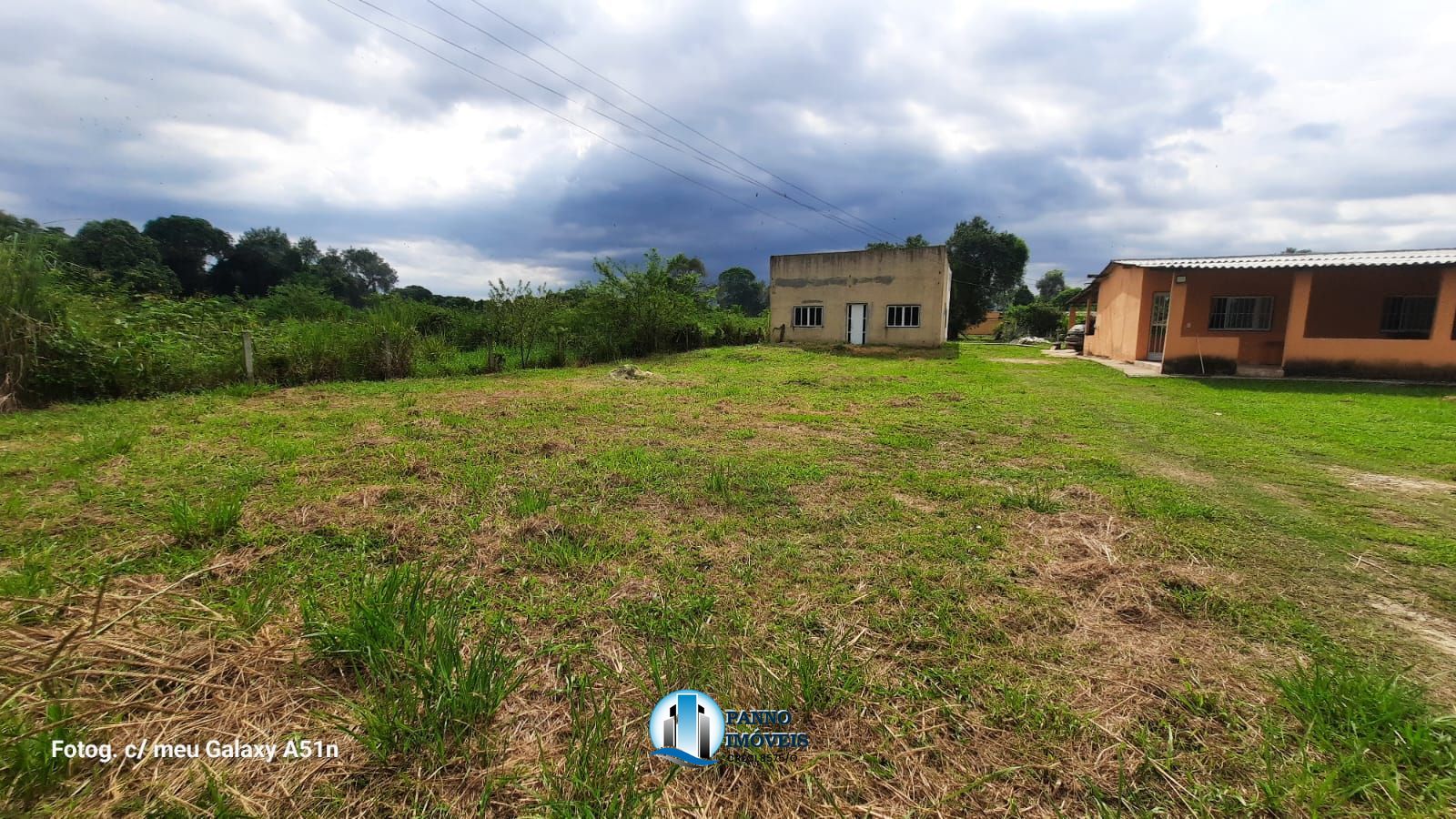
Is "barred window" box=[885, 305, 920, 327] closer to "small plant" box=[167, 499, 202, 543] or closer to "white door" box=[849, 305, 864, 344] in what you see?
"white door" box=[849, 305, 864, 344]

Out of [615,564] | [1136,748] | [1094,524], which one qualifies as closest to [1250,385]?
[1094,524]

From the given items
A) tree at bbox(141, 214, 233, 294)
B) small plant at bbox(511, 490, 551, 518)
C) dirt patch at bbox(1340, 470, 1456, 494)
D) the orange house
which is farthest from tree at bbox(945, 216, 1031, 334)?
tree at bbox(141, 214, 233, 294)

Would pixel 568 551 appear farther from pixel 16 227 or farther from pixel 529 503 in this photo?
pixel 16 227

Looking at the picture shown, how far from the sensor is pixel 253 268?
4291cm

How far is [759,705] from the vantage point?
5.91ft

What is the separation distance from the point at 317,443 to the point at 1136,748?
6.74 m

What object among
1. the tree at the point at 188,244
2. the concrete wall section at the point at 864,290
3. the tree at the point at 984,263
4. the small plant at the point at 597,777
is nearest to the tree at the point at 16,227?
the small plant at the point at 597,777

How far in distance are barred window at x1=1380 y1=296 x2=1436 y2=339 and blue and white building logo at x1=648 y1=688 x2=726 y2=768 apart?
1994cm

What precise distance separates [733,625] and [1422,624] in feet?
10.3

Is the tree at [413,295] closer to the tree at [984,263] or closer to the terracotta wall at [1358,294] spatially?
the terracotta wall at [1358,294]

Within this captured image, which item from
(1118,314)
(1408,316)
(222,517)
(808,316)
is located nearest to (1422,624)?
(222,517)

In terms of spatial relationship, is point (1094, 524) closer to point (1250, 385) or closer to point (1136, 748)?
point (1136, 748)

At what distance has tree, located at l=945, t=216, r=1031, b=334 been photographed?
38000 mm

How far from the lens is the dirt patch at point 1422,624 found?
221 cm
